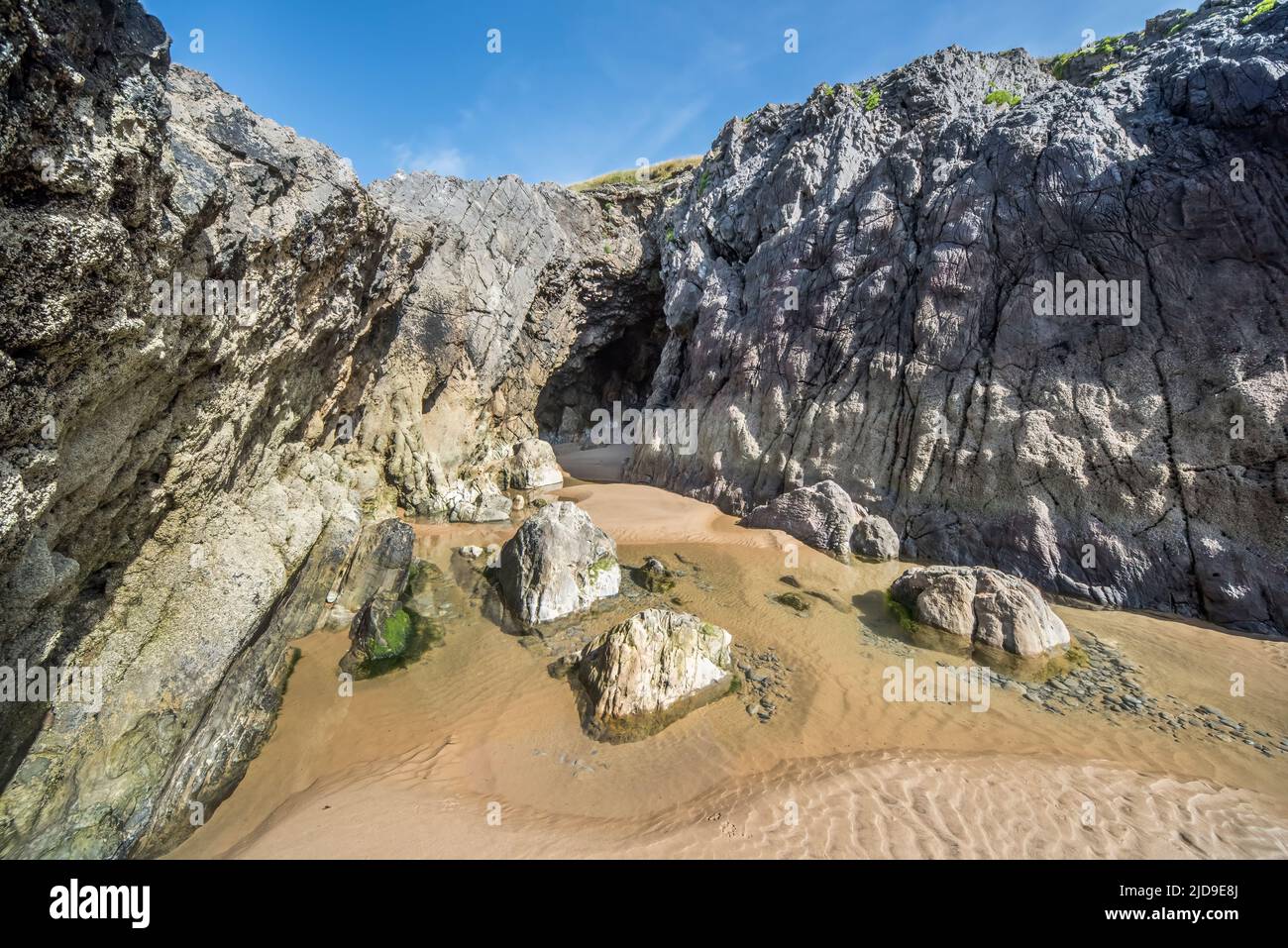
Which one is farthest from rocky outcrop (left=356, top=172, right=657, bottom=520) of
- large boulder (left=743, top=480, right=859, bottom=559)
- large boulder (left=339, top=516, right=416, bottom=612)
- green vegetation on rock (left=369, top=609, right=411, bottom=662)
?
large boulder (left=743, top=480, right=859, bottom=559)

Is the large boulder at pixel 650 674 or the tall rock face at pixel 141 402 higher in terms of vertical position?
the tall rock face at pixel 141 402

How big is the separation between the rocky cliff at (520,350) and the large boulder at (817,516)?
141cm

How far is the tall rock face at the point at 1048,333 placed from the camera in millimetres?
11383

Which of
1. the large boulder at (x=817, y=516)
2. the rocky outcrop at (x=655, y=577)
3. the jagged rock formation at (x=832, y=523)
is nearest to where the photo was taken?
the rocky outcrop at (x=655, y=577)

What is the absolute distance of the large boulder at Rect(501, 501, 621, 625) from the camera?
11.3m

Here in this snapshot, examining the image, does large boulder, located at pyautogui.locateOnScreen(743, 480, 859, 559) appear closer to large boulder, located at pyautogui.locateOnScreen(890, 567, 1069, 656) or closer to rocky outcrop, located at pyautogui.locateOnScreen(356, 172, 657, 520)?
large boulder, located at pyautogui.locateOnScreen(890, 567, 1069, 656)

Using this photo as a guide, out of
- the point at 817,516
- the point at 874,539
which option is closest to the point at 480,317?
the point at 817,516

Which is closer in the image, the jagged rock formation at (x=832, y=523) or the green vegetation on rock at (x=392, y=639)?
the green vegetation on rock at (x=392, y=639)

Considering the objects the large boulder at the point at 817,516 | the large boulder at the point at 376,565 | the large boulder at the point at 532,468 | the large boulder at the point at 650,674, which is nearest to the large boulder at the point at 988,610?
the large boulder at the point at 817,516

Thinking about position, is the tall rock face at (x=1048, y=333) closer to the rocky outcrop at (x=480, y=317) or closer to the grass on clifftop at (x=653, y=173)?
the rocky outcrop at (x=480, y=317)

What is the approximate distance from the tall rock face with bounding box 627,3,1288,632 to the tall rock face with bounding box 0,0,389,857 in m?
14.8

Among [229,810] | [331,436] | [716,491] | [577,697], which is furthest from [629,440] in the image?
[229,810]

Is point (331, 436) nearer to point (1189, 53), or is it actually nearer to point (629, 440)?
point (629, 440)
